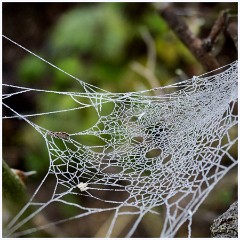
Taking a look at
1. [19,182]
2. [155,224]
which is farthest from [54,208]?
[19,182]

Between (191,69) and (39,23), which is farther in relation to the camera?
(39,23)

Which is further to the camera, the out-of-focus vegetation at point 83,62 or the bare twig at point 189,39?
the out-of-focus vegetation at point 83,62

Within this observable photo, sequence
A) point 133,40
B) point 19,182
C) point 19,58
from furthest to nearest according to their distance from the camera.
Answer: point 19,58, point 133,40, point 19,182

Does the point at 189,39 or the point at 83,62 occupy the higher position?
the point at 83,62

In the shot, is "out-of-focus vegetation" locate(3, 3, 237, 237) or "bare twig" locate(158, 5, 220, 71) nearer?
"bare twig" locate(158, 5, 220, 71)

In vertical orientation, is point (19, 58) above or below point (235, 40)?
above

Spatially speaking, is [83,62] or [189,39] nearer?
[189,39]

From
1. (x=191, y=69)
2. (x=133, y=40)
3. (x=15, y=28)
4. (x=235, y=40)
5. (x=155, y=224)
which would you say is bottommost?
(x=155, y=224)

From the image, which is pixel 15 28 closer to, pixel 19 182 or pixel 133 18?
pixel 133 18
